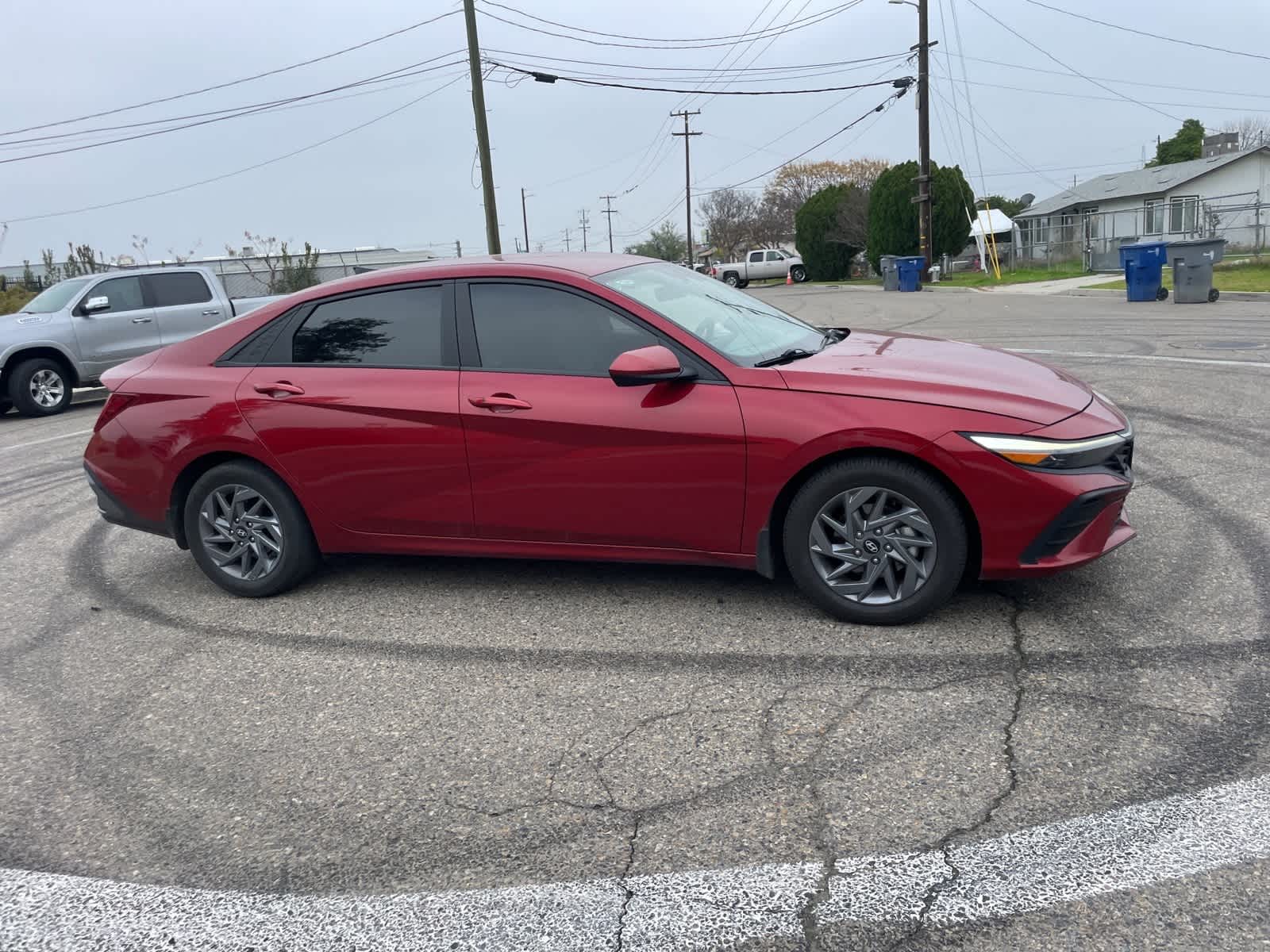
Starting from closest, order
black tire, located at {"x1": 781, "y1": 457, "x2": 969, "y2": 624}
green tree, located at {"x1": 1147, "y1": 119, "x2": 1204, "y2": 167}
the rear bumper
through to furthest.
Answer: black tire, located at {"x1": 781, "y1": 457, "x2": 969, "y2": 624}, the rear bumper, green tree, located at {"x1": 1147, "y1": 119, "x2": 1204, "y2": 167}

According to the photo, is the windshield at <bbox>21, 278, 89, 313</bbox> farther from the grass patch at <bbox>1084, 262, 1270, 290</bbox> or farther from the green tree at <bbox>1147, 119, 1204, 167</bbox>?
the green tree at <bbox>1147, 119, 1204, 167</bbox>

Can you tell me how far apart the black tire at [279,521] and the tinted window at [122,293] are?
9795mm

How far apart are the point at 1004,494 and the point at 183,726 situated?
3.20 m

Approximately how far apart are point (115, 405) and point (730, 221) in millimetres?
82322

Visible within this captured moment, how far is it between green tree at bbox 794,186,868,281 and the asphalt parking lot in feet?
161

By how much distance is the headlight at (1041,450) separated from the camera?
3900mm

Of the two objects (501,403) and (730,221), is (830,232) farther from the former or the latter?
(501,403)

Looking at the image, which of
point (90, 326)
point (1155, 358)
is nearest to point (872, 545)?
point (1155, 358)

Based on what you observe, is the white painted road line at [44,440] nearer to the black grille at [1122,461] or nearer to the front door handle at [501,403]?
the front door handle at [501,403]

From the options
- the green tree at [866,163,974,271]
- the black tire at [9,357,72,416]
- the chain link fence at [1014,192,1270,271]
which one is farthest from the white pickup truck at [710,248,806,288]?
the black tire at [9,357,72,416]

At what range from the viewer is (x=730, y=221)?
277 ft

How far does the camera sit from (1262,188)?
4400 cm

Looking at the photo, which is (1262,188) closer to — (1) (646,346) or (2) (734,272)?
(2) (734,272)

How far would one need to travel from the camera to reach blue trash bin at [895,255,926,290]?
33.3 metres
